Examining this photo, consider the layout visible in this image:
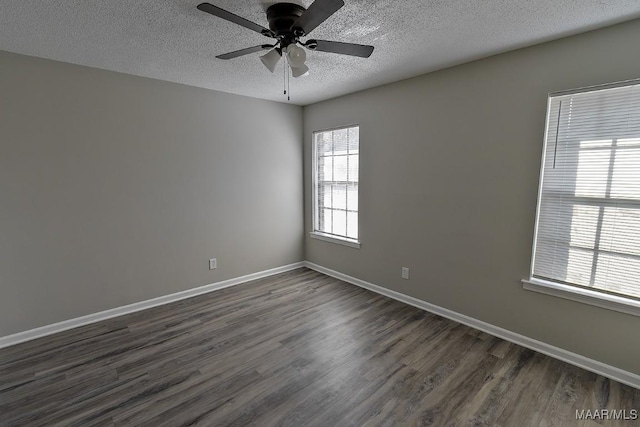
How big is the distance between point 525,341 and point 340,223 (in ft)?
8.05

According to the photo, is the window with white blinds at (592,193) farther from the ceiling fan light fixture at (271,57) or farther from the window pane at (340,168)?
the window pane at (340,168)

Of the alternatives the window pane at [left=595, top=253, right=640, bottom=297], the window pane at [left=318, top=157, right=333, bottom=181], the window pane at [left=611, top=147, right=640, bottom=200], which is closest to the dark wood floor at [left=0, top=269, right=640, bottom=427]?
the window pane at [left=595, top=253, right=640, bottom=297]

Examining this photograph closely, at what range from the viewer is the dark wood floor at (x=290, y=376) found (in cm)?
185

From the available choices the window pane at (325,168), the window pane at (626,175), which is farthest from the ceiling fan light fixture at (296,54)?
the window pane at (325,168)

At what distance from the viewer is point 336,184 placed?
4227 mm

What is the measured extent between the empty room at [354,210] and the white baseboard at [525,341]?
0.01 metres

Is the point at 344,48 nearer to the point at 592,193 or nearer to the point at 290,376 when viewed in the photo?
the point at 592,193

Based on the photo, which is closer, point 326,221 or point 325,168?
point 325,168

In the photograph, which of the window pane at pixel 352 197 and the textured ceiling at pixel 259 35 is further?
the window pane at pixel 352 197

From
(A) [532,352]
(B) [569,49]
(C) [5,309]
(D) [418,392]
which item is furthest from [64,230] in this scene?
(B) [569,49]

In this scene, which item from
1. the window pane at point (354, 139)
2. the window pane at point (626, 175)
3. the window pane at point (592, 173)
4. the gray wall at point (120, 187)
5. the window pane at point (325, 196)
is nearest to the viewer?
the window pane at point (626, 175)

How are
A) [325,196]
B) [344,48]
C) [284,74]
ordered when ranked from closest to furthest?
[344,48] < [284,74] < [325,196]

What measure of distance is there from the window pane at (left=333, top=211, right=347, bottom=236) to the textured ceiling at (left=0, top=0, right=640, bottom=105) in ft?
6.23

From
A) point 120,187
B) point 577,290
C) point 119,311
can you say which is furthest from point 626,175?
point 119,311
